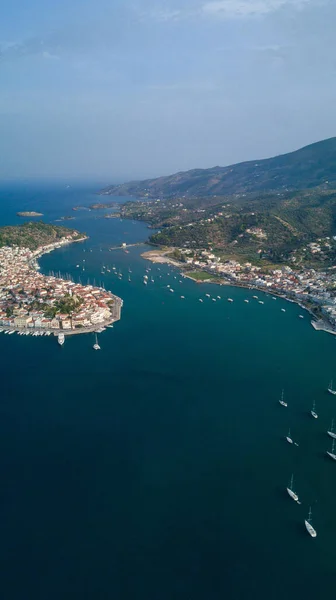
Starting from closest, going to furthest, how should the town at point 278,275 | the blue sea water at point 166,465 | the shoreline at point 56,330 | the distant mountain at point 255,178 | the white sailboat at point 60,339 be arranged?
the blue sea water at point 166,465 < the white sailboat at point 60,339 < the shoreline at point 56,330 < the town at point 278,275 < the distant mountain at point 255,178

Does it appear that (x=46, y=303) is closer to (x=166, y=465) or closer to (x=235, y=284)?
(x=235, y=284)

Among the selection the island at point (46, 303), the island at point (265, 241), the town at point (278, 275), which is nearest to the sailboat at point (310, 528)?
Answer: the town at point (278, 275)

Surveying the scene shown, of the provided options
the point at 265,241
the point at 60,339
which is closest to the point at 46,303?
the point at 60,339

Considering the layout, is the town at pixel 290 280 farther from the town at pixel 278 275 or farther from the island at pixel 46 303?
the island at pixel 46 303

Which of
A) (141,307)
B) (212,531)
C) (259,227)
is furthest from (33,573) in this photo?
(259,227)

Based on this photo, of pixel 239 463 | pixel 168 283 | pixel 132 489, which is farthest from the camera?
pixel 168 283

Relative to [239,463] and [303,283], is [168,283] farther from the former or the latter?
[239,463]
